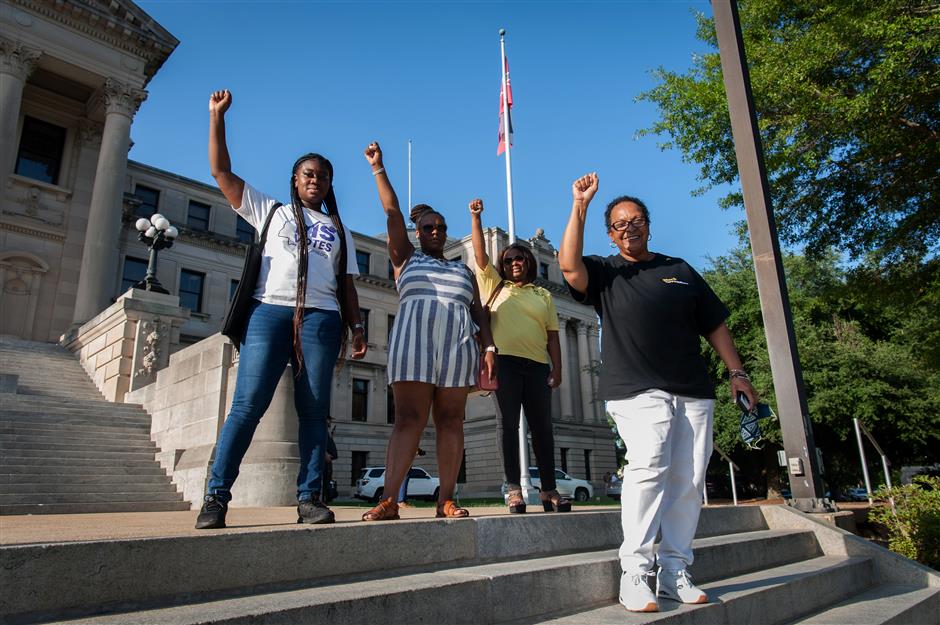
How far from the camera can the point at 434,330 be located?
3.92 meters

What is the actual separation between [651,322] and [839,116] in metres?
10.0

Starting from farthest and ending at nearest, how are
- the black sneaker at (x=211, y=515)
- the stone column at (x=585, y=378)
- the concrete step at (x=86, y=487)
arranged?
the stone column at (x=585, y=378) < the concrete step at (x=86, y=487) < the black sneaker at (x=211, y=515)

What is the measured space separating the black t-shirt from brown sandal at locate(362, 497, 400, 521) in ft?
4.54

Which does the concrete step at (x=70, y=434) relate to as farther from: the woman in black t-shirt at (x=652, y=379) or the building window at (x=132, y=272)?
the building window at (x=132, y=272)

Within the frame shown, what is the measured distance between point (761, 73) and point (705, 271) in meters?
19.6

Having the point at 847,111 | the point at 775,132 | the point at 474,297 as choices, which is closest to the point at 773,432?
the point at 775,132

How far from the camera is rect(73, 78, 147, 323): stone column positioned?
22.7 metres

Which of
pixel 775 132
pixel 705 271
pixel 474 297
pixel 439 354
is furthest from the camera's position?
pixel 705 271

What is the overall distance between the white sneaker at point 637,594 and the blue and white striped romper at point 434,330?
1.53 metres

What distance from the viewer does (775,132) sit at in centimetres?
1288

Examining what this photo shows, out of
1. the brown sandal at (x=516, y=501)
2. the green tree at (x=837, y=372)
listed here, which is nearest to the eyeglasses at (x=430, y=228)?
the brown sandal at (x=516, y=501)

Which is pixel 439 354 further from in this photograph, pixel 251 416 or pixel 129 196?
pixel 129 196

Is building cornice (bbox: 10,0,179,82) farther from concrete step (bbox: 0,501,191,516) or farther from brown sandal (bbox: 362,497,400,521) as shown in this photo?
brown sandal (bbox: 362,497,400,521)

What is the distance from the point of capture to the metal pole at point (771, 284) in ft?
22.2
